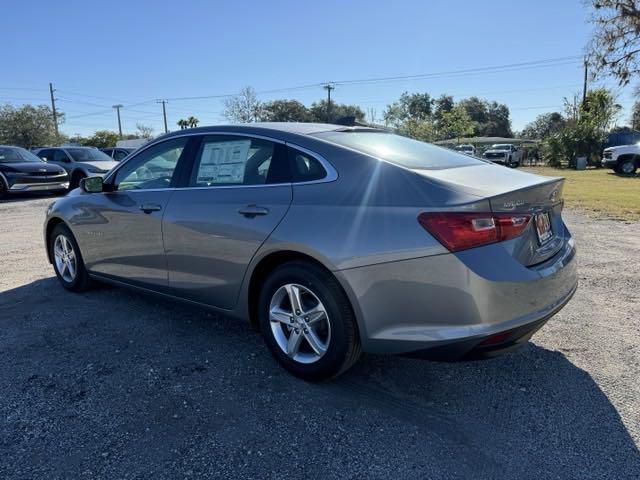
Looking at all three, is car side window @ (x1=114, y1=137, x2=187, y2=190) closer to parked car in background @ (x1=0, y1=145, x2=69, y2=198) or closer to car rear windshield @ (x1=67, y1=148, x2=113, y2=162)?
parked car in background @ (x1=0, y1=145, x2=69, y2=198)

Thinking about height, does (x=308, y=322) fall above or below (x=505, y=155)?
below

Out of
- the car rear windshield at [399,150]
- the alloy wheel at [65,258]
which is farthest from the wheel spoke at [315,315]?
the alloy wheel at [65,258]

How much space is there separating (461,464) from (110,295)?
3.75 metres

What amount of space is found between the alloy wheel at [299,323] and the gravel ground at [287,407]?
8.3 inches

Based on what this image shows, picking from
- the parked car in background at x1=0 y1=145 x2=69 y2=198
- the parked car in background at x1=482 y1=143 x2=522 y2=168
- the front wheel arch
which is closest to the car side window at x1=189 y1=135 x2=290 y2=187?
the front wheel arch

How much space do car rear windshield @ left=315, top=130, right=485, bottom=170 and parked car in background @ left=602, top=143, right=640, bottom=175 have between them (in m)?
22.6

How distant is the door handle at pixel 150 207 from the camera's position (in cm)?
376

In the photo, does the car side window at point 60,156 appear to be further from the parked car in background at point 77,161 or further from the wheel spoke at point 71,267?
the wheel spoke at point 71,267

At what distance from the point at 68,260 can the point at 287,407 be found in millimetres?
3253

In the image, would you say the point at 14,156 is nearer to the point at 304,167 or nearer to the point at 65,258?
the point at 65,258

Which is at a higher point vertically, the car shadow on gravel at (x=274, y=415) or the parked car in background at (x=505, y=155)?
the parked car in background at (x=505, y=155)

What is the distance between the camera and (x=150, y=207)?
3.82 m

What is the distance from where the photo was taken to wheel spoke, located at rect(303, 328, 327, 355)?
2.95 meters

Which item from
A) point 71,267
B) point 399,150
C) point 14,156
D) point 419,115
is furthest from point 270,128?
point 419,115
